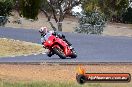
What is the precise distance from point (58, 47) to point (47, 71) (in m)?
2.32

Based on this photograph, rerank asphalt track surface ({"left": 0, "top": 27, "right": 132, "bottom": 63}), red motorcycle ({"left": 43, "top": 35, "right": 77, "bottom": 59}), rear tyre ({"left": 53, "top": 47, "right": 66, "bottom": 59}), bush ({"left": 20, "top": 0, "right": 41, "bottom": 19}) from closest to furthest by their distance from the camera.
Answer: red motorcycle ({"left": 43, "top": 35, "right": 77, "bottom": 59}) < rear tyre ({"left": 53, "top": 47, "right": 66, "bottom": 59}) < asphalt track surface ({"left": 0, "top": 27, "right": 132, "bottom": 63}) < bush ({"left": 20, "top": 0, "right": 41, "bottom": 19})

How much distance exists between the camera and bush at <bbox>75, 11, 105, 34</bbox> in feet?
118

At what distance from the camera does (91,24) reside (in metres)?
36.8

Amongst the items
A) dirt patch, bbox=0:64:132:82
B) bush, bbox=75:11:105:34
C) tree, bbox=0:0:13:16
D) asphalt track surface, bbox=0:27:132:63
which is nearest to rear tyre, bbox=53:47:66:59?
asphalt track surface, bbox=0:27:132:63

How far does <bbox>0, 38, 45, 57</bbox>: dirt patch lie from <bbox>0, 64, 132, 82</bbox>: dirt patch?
4.46 meters

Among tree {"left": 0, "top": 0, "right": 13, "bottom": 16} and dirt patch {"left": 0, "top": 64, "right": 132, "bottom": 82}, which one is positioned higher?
tree {"left": 0, "top": 0, "right": 13, "bottom": 16}

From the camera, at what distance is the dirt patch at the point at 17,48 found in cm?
2433

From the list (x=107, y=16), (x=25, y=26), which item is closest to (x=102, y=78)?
(x=25, y=26)

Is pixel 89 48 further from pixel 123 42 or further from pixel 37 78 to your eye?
pixel 37 78

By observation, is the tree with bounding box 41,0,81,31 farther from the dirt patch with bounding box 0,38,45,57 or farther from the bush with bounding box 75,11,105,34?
the dirt patch with bounding box 0,38,45,57

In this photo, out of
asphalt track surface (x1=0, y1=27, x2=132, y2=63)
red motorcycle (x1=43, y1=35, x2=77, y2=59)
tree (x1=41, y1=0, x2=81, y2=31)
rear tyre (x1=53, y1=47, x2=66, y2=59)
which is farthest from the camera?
tree (x1=41, y1=0, x2=81, y2=31)

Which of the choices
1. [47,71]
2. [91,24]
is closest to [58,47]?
[47,71]

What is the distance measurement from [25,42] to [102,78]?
17.2m

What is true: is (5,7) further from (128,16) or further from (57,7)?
(128,16)
